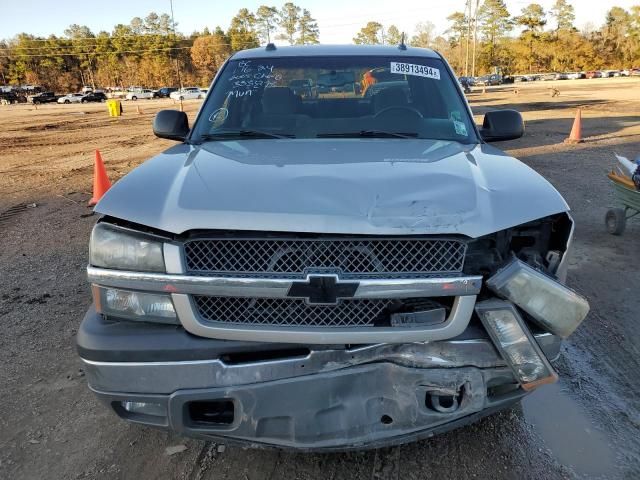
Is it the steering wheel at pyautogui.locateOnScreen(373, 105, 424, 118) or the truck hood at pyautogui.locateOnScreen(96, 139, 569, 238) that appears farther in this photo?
the steering wheel at pyautogui.locateOnScreen(373, 105, 424, 118)

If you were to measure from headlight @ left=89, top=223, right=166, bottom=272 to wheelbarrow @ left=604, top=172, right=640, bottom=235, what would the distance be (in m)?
5.17

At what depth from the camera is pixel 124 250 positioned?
2053 mm

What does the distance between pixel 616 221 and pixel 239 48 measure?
10732 centimetres

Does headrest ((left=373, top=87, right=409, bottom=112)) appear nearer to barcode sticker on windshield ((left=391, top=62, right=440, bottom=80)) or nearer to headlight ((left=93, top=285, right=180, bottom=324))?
barcode sticker on windshield ((left=391, top=62, right=440, bottom=80))

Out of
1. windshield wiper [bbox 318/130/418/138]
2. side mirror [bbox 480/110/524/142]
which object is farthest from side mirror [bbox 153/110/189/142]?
side mirror [bbox 480/110/524/142]

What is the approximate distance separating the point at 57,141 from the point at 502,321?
18901 mm

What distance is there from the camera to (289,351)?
6.61ft

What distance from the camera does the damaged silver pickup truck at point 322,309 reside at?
1.95 metres

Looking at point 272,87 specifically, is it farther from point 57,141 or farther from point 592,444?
point 57,141

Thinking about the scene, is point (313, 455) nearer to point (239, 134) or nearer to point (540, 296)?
point (540, 296)

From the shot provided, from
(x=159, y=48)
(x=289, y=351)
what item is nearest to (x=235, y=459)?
(x=289, y=351)

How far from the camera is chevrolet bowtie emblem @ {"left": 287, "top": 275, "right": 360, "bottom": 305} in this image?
191 cm

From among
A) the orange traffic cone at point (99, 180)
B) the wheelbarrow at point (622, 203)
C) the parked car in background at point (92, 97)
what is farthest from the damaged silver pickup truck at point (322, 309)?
the parked car in background at point (92, 97)

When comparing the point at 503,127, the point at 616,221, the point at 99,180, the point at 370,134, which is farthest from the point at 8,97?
the point at 503,127
